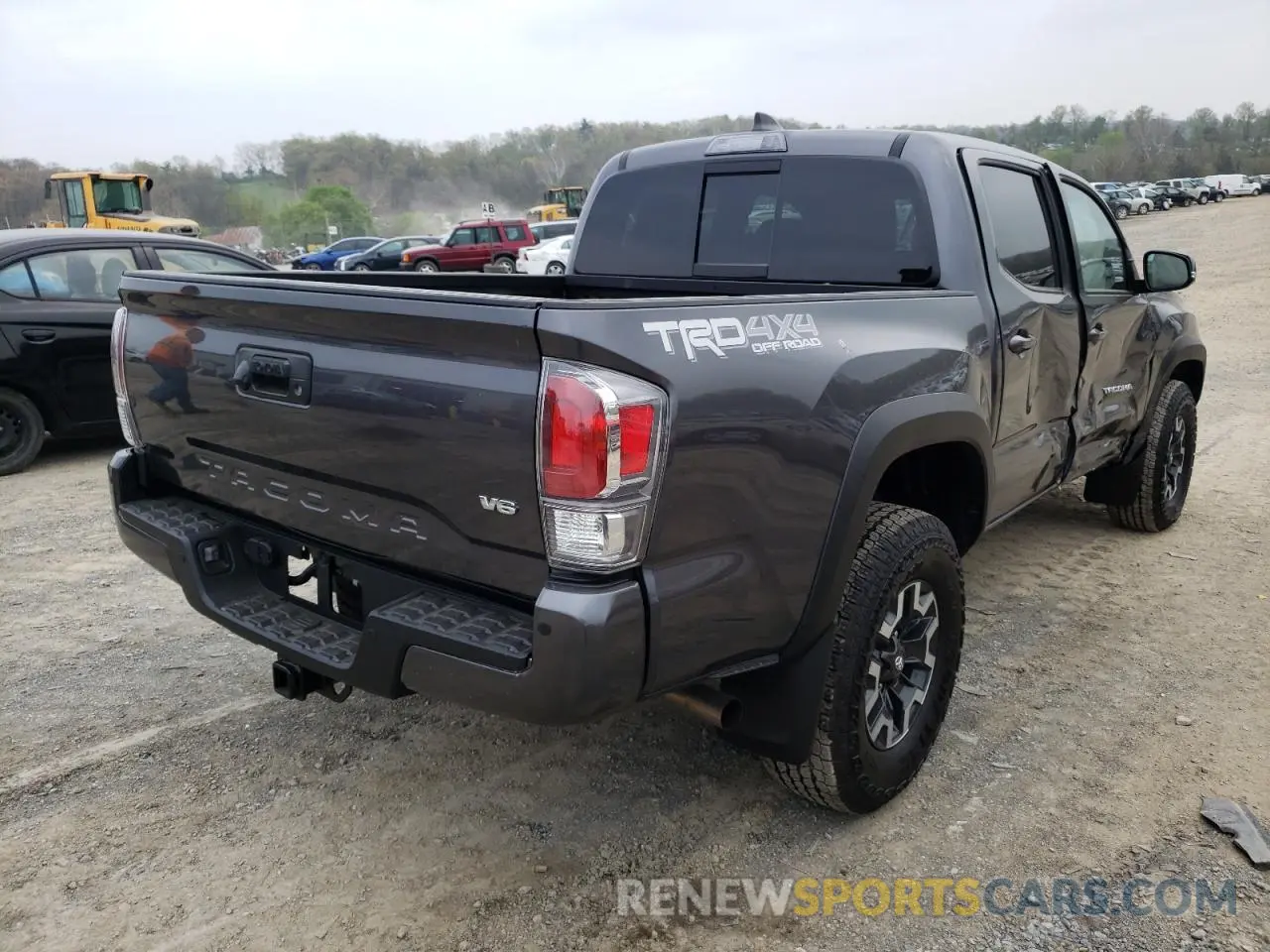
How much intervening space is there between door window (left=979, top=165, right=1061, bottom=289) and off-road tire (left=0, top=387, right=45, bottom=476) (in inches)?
254

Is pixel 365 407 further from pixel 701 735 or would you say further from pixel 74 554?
pixel 74 554

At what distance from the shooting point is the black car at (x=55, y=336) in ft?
21.6

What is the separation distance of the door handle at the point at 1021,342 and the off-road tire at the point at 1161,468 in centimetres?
182

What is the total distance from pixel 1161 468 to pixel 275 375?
447 cm

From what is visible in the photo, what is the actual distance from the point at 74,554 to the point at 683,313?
438cm

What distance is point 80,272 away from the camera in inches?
274

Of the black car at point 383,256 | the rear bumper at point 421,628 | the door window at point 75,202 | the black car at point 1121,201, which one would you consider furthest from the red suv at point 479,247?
the black car at point 1121,201

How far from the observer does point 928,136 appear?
10.9 feet

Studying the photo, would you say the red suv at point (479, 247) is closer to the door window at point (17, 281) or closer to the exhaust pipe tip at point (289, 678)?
the door window at point (17, 281)

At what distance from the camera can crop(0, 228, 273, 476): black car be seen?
6590 millimetres

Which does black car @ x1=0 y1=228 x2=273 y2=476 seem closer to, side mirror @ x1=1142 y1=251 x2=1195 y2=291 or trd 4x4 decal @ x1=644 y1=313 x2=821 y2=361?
trd 4x4 decal @ x1=644 y1=313 x2=821 y2=361

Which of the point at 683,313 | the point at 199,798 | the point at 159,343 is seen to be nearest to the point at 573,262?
the point at 159,343

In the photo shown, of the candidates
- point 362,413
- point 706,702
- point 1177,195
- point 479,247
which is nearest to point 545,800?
point 706,702

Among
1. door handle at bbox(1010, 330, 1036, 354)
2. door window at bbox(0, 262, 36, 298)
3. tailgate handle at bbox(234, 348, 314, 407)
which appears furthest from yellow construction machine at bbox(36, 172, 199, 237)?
door handle at bbox(1010, 330, 1036, 354)
